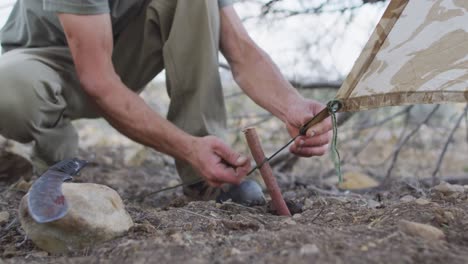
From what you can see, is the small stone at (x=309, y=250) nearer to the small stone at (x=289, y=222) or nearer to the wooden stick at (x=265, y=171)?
the small stone at (x=289, y=222)

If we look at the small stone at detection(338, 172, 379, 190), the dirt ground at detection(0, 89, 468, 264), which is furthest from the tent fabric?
the small stone at detection(338, 172, 379, 190)

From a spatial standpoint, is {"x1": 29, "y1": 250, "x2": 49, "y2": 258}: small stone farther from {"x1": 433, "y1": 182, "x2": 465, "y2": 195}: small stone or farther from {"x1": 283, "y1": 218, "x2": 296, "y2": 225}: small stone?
{"x1": 433, "y1": 182, "x2": 465, "y2": 195}: small stone

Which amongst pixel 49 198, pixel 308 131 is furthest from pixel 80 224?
pixel 308 131

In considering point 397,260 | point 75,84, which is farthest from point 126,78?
point 397,260

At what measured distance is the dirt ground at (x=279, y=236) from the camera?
112 centimetres

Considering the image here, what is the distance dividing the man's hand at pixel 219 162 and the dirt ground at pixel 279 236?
11cm

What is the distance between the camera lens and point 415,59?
1495 mm

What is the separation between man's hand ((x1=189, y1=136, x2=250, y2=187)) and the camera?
1622 millimetres

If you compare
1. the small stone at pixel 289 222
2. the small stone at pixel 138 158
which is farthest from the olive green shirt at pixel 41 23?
the small stone at pixel 138 158

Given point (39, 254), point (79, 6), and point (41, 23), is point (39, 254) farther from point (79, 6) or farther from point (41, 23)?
point (41, 23)

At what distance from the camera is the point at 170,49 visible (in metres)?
2.07

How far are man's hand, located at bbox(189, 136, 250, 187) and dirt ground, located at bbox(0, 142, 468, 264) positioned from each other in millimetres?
110

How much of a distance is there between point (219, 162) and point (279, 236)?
0.44 m

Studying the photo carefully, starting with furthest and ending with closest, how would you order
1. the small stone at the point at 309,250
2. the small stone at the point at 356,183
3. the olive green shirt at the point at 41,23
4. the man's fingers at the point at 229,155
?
the small stone at the point at 356,183, the olive green shirt at the point at 41,23, the man's fingers at the point at 229,155, the small stone at the point at 309,250
